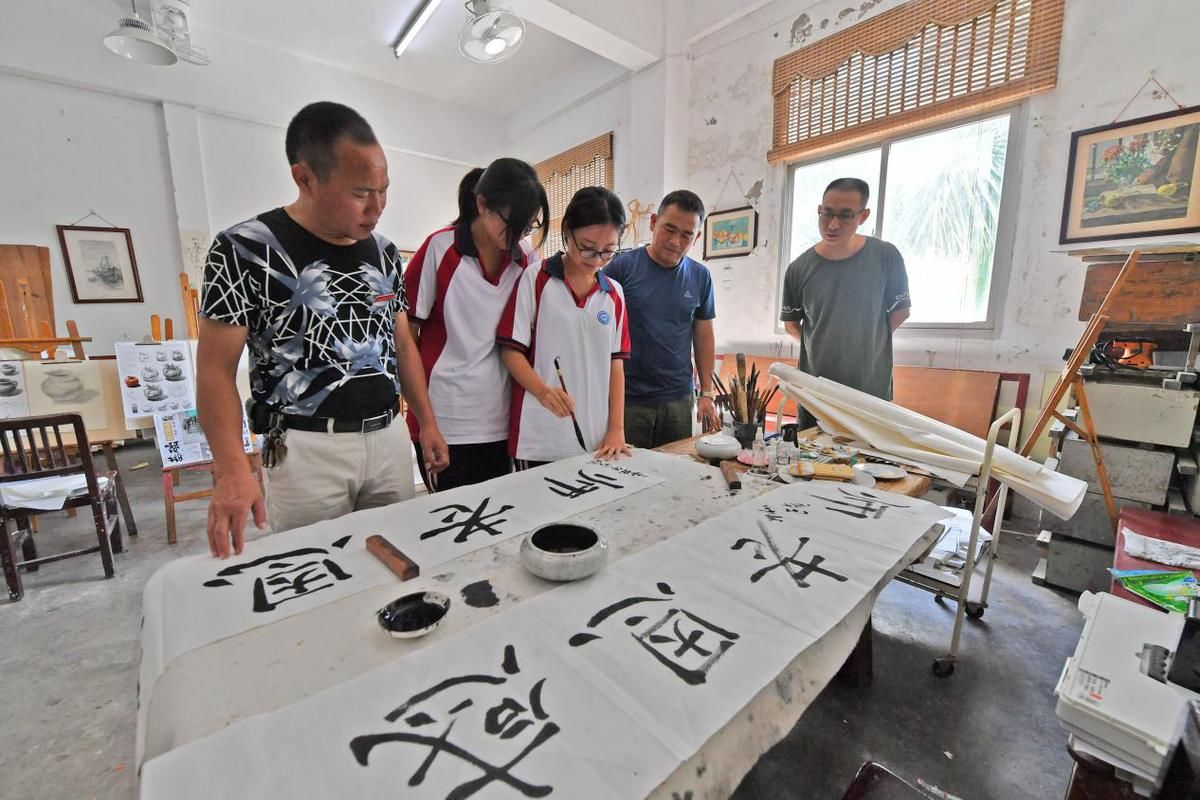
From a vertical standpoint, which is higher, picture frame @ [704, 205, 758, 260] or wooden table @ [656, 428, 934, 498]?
picture frame @ [704, 205, 758, 260]

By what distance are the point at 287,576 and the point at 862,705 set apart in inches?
64.1

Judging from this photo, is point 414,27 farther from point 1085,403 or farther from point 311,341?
point 1085,403

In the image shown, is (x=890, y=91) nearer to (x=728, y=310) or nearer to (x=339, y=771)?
(x=728, y=310)

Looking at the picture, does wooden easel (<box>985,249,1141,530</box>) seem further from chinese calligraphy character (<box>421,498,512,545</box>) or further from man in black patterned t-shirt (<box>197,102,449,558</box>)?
man in black patterned t-shirt (<box>197,102,449,558</box>)

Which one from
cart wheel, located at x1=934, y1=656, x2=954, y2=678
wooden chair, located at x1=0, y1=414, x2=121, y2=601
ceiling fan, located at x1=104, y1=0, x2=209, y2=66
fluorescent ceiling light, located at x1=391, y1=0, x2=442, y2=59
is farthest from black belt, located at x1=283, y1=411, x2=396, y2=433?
fluorescent ceiling light, located at x1=391, y1=0, x2=442, y2=59

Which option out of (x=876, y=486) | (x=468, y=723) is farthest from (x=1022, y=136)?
(x=468, y=723)

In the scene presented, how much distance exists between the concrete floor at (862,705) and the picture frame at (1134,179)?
1721 millimetres

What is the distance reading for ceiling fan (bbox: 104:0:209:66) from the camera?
3.07m

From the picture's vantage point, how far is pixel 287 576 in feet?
2.55

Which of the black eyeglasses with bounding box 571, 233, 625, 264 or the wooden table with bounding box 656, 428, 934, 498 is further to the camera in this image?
the black eyeglasses with bounding box 571, 233, 625, 264

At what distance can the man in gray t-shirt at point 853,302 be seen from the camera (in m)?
2.06

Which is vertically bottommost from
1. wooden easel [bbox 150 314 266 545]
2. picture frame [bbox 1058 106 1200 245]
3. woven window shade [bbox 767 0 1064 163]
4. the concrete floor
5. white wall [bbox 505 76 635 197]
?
the concrete floor

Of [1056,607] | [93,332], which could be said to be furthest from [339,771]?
[93,332]

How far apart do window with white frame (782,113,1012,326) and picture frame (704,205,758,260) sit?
0.70 metres
